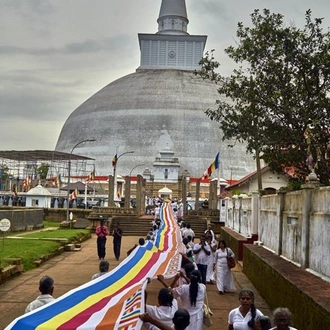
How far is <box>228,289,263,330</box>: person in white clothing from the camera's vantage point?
22.9ft

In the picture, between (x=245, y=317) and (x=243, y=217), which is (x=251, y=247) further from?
(x=245, y=317)

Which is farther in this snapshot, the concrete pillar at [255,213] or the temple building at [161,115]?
the temple building at [161,115]

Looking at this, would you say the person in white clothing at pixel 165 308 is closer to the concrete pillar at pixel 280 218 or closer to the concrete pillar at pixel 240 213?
the concrete pillar at pixel 280 218

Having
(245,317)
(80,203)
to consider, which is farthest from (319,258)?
(80,203)

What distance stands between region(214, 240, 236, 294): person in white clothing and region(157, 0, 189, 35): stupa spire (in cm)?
8110

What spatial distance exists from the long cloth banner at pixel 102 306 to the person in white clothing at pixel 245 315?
1.19 meters

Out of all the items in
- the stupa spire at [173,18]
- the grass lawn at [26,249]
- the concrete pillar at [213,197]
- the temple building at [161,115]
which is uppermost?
the stupa spire at [173,18]

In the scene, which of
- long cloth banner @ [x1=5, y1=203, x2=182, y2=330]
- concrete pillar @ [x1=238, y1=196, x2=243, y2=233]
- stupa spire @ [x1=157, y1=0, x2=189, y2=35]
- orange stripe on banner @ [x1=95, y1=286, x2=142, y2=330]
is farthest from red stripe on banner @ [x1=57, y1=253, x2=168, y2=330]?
stupa spire @ [x1=157, y1=0, x2=189, y2=35]

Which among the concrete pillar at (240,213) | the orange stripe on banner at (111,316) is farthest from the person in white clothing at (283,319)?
the concrete pillar at (240,213)

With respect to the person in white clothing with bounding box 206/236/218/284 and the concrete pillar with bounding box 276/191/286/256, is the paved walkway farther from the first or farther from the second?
the concrete pillar with bounding box 276/191/286/256

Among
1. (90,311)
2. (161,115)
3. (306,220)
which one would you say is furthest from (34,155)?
(90,311)

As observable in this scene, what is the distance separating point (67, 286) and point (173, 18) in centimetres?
8229

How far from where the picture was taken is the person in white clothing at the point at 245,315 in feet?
22.9

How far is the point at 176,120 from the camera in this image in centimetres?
8675
